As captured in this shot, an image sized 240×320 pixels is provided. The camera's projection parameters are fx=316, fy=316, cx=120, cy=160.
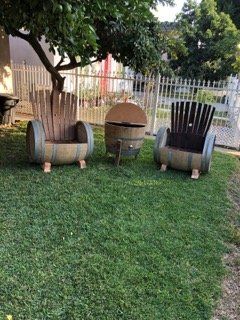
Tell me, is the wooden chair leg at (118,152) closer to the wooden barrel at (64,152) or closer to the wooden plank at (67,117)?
the wooden barrel at (64,152)

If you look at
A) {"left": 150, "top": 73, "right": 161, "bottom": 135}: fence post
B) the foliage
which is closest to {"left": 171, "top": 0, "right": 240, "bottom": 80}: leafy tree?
the foliage

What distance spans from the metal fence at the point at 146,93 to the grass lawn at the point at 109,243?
305 centimetres

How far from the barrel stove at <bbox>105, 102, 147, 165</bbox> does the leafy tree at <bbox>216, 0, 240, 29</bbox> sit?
20763 mm

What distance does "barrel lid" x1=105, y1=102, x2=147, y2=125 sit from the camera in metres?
5.37

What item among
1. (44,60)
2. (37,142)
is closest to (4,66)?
(44,60)

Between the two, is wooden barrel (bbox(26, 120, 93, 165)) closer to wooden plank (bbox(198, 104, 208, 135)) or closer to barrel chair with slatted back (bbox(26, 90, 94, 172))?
barrel chair with slatted back (bbox(26, 90, 94, 172))

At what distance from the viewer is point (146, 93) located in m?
7.77

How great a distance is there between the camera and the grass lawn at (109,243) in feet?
7.24

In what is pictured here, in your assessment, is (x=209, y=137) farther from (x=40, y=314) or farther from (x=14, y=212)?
(x=40, y=314)

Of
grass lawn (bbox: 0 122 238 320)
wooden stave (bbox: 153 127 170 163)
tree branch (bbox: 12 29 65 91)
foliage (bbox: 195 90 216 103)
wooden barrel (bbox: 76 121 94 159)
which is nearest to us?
grass lawn (bbox: 0 122 238 320)

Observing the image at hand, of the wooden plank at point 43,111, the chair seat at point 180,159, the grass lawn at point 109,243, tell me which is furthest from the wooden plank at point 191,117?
the wooden plank at point 43,111

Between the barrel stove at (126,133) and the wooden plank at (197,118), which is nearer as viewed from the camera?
the barrel stove at (126,133)

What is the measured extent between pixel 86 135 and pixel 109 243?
2325 mm

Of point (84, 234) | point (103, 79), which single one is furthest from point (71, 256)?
point (103, 79)
